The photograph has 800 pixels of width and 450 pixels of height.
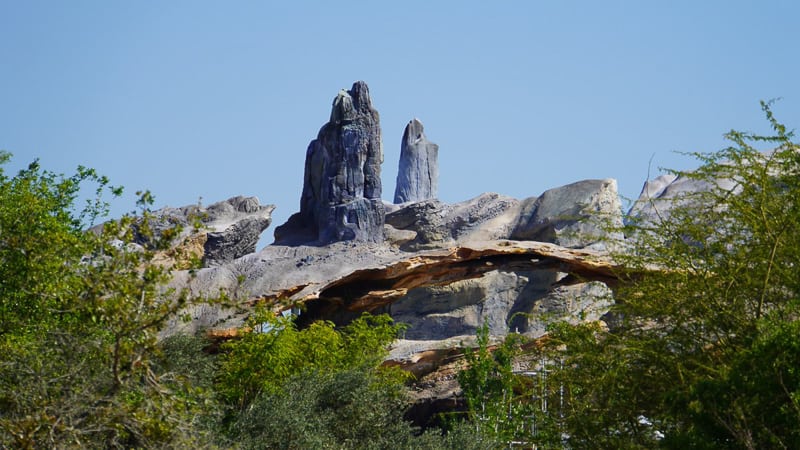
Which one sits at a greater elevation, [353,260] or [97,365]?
[353,260]

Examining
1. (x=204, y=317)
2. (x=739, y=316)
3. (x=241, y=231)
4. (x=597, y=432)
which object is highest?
(x=241, y=231)

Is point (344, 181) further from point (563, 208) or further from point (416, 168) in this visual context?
point (416, 168)

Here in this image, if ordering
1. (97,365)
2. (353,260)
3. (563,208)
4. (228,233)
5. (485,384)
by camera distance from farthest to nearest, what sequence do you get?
(563,208) → (228,233) → (353,260) → (485,384) → (97,365)

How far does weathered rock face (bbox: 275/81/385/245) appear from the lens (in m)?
24.3

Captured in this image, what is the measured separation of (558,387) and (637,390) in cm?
171

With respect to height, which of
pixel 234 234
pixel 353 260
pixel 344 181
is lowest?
pixel 353 260

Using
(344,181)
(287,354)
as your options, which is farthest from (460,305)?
(287,354)

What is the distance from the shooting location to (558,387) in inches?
554

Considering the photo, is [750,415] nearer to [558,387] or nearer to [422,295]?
[558,387]

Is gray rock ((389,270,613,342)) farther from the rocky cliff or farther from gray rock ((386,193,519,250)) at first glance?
the rocky cliff

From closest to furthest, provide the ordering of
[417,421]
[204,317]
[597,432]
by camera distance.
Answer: [597,432]
[204,317]
[417,421]

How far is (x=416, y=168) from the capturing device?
48500 mm

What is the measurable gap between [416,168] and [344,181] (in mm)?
23854

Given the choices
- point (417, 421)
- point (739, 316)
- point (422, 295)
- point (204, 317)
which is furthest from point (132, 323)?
point (422, 295)
